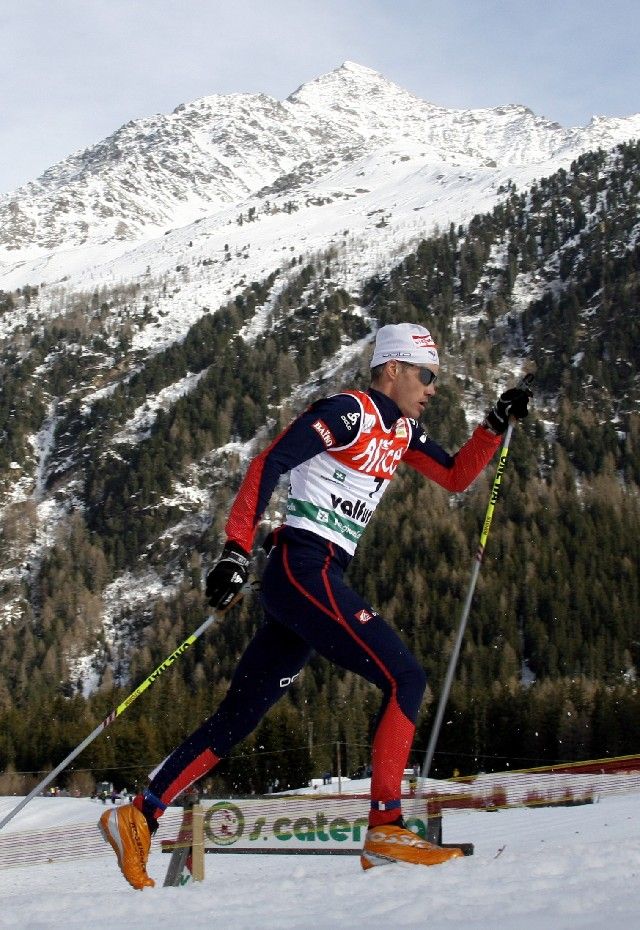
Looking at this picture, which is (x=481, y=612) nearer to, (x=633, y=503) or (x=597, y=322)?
(x=633, y=503)

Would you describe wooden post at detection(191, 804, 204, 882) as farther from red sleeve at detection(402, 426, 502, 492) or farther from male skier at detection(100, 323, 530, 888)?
red sleeve at detection(402, 426, 502, 492)

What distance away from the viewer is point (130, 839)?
475 centimetres

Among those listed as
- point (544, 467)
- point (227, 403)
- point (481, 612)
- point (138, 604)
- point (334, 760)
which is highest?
point (227, 403)

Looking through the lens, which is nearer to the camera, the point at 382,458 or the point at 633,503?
the point at 382,458

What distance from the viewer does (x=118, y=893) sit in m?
4.69

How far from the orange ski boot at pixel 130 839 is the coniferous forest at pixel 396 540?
59.4m

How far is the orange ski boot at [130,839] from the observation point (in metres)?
4.74

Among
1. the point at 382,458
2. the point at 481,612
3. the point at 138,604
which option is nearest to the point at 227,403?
the point at 138,604

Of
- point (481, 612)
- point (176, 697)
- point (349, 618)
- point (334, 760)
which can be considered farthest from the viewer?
point (481, 612)

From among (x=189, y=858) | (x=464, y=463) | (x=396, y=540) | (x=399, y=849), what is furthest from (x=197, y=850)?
(x=396, y=540)

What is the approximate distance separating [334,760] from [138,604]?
278 ft

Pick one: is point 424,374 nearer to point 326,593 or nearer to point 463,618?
point 326,593

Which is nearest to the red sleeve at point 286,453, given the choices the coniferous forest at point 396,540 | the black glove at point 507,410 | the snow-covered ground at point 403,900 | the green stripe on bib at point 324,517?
the green stripe on bib at point 324,517

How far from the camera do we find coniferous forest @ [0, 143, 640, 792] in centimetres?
6931
